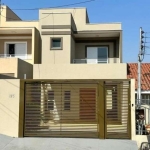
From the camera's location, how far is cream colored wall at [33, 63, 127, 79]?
1809 centimetres

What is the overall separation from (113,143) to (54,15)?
13.1 meters

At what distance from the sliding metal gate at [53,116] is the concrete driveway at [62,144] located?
0.51 metres

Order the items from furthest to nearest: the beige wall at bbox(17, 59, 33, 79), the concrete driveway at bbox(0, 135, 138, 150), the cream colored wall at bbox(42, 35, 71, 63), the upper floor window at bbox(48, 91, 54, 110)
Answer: the cream colored wall at bbox(42, 35, 71, 63) → the beige wall at bbox(17, 59, 33, 79) → the upper floor window at bbox(48, 91, 54, 110) → the concrete driveway at bbox(0, 135, 138, 150)

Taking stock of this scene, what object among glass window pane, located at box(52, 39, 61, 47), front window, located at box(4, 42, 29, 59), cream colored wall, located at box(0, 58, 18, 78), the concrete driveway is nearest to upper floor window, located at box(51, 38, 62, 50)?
glass window pane, located at box(52, 39, 61, 47)

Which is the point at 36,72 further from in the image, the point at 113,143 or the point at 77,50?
the point at 113,143

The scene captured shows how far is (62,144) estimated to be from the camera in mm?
10398

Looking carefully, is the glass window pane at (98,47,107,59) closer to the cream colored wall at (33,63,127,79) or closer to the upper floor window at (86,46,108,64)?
the upper floor window at (86,46,108,64)

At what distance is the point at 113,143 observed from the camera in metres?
10.5

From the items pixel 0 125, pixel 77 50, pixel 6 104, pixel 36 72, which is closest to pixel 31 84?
pixel 6 104

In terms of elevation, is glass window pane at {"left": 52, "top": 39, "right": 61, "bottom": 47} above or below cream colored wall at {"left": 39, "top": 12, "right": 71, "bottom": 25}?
below

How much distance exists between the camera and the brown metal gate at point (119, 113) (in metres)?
11.2

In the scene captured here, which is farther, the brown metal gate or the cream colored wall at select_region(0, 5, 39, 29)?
the cream colored wall at select_region(0, 5, 39, 29)

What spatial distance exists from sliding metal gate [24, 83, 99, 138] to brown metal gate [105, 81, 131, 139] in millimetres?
546

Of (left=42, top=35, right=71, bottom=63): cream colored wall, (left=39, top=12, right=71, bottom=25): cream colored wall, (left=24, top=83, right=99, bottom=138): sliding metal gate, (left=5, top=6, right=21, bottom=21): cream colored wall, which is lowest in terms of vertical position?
(left=24, top=83, right=99, bottom=138): sliding metal gate
